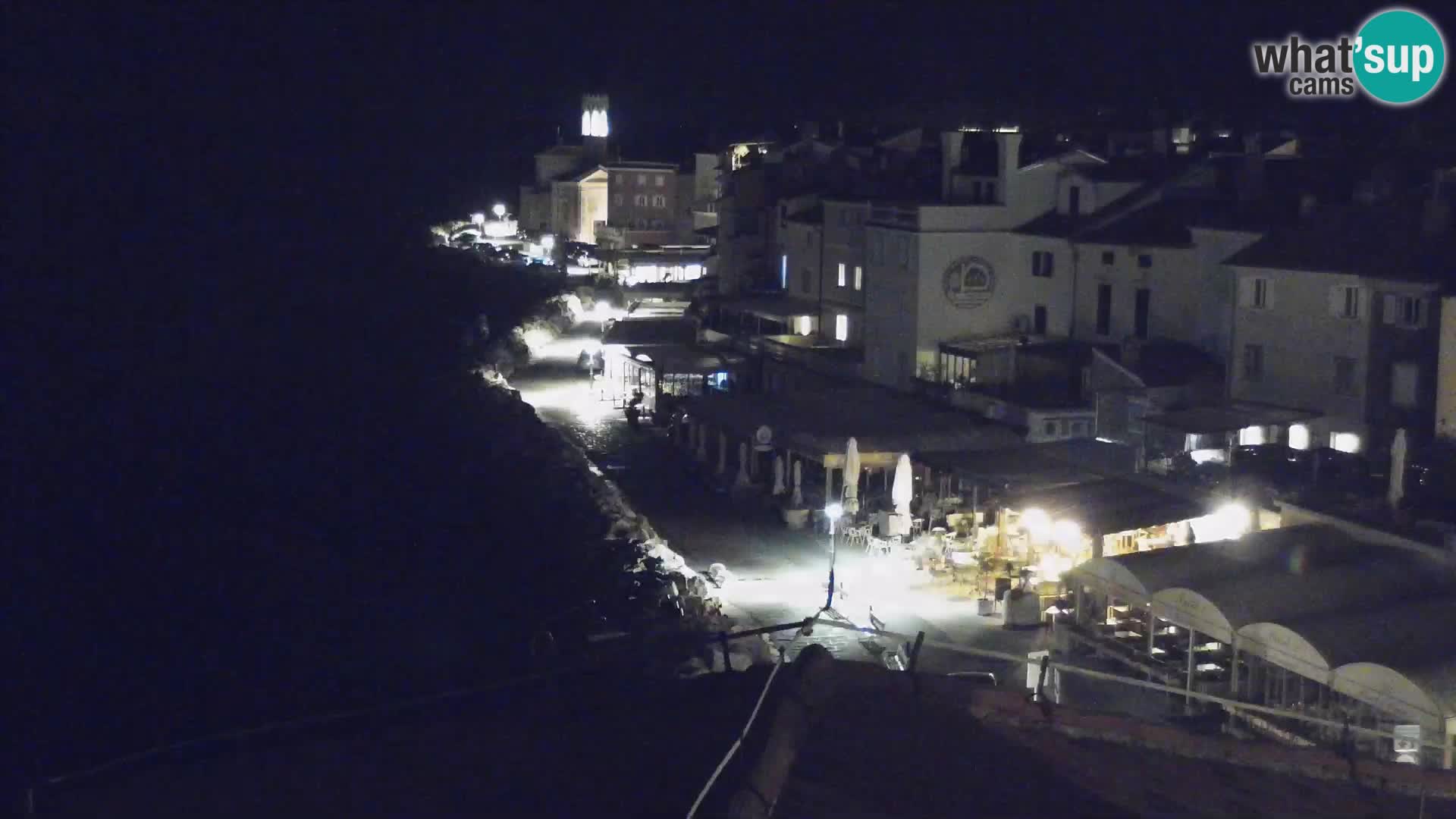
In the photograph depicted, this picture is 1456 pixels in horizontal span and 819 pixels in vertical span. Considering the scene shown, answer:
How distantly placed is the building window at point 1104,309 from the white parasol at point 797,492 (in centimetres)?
604

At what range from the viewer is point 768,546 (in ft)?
62.3

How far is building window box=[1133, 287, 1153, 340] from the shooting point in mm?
23750

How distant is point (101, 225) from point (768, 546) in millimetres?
62914

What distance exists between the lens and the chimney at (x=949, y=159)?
27.0m

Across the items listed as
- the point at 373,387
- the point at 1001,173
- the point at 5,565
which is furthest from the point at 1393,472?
the point at 373,387

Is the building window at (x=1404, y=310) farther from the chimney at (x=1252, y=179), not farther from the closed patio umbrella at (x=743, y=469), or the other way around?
the closed patio umbrella at (x=743, y=469)

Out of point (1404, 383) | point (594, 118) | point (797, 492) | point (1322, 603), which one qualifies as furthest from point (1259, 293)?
point (594, 118)

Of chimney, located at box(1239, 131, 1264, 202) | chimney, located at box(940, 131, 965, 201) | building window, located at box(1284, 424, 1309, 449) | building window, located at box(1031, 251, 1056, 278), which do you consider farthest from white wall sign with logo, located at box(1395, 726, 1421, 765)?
chimney, located at box(940, 131, 965, 201)

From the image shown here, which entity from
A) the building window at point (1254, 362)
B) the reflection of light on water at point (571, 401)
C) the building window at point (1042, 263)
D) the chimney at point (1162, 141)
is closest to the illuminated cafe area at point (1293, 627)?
the building window at point (1254, 362)

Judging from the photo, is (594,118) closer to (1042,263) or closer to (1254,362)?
(1042,263)

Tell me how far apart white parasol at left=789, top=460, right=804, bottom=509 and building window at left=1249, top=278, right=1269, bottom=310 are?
6.12 meters

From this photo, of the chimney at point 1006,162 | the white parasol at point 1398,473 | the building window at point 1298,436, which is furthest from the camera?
the chimney at point 1006,162

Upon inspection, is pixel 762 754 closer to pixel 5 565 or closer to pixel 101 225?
pixel 5 565

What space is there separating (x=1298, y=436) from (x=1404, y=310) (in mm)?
2047
